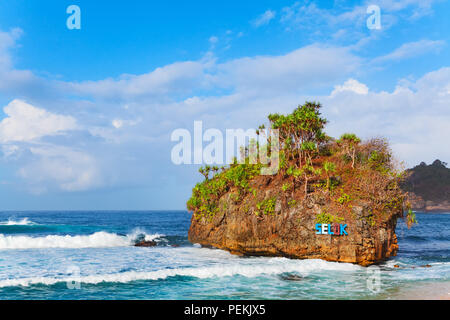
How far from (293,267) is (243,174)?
11.6 metres

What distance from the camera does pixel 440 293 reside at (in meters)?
15.5

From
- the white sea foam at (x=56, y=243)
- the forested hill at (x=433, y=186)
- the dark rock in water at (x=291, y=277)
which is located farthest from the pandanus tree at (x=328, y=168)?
the forested hill at (x=433, y=186)

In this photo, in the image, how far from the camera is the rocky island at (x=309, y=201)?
23750mm

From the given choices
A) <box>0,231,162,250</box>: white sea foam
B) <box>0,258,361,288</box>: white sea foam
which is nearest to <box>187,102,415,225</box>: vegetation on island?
<box>0,258,361,288</box>: white sea foam

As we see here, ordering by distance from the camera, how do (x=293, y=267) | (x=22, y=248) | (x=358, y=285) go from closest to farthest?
(x=358, y=285), (x=293, y=267), (x=22, y=248)

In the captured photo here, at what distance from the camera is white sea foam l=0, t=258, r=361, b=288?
1847 centimetres

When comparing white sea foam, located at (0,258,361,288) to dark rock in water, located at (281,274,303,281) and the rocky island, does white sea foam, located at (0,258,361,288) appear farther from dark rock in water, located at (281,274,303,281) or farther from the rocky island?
the rocky island

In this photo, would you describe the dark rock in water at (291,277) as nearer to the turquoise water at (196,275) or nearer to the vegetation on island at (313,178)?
the turquoise water at (196,275)

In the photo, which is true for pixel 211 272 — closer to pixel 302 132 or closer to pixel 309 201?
pixel 309 201
